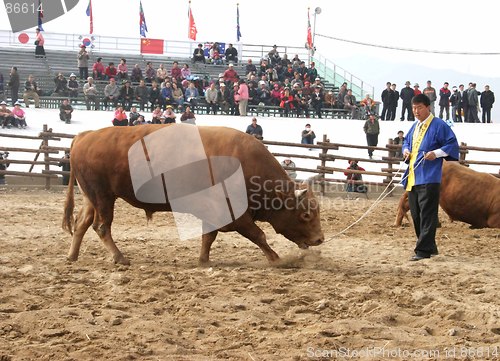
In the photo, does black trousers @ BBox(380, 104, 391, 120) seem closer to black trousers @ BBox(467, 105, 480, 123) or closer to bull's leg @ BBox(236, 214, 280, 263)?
black trousers @ BBox(467, 105, 480, 123)

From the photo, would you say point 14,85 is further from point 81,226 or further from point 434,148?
point 434,148

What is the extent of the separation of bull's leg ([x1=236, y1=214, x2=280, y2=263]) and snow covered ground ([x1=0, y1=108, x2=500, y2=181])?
439 inches

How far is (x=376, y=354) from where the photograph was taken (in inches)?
181

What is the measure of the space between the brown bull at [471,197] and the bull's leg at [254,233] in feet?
12.1

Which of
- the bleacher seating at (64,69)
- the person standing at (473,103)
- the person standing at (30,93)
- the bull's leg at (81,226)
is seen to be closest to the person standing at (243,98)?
the bleacher seating at (64,69)

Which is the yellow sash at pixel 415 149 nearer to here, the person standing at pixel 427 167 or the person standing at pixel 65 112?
the person standing at pixel 427 167

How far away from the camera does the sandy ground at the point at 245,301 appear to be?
4742 mm

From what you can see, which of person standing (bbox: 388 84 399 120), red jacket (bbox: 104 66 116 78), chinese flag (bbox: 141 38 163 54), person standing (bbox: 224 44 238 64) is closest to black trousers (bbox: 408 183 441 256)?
person standing (bbox: 388 84 399 120)

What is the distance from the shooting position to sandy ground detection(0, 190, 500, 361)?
4.74 metres

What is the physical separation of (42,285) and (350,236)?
15.1ft

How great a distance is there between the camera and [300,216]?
7875mm

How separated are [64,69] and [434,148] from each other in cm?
2192

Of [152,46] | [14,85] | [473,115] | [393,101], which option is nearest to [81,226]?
[14,85]

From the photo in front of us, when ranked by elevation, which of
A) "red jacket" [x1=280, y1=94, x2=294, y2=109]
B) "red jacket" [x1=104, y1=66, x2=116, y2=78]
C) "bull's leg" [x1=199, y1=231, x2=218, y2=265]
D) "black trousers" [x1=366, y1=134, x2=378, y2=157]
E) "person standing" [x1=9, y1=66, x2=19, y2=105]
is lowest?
"bull's leg" [x1=199, y1=231, x2=218, y2=265]
